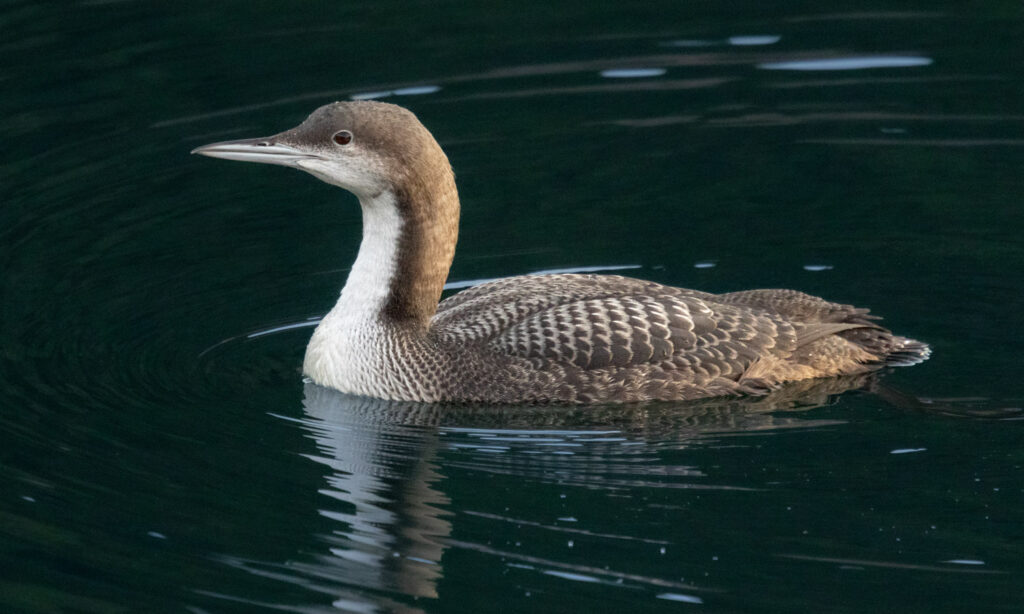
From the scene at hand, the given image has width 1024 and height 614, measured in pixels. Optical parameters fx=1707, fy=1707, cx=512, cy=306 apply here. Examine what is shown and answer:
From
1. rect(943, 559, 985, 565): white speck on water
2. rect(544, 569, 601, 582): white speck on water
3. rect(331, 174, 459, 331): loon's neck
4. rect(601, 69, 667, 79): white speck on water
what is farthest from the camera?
rect(601, 69, 667, 79): white speck on water

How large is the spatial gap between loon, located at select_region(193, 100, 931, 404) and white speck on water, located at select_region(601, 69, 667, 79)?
3.53 meters

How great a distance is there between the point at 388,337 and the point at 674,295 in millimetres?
1323

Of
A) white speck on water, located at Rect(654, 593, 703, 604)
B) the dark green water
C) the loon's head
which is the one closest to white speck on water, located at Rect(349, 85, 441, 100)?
the dark green water

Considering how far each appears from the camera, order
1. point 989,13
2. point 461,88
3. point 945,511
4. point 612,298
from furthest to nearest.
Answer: point 989,13 < point 461,88 < point 612,298 < point 945,511

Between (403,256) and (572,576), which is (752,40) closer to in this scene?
(403,256)

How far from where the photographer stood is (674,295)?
7.84m

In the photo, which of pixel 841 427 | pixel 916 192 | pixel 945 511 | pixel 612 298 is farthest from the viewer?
pixel 916 192

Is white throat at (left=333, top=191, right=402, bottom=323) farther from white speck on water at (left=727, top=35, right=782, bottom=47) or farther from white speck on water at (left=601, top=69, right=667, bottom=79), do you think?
white speck on water at (left=727, top=35, right=782, bottom=47)

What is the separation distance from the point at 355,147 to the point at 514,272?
1779 millimetres

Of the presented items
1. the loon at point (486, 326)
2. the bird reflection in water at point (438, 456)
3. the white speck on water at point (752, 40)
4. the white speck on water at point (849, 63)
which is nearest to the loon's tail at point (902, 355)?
the loon at point (486, 326)

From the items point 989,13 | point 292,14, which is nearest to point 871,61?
point 989,13

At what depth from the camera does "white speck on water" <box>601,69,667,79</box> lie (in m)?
11.2

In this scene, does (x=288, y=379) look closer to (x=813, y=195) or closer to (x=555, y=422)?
(x=555, y=422)

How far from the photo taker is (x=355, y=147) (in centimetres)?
744
